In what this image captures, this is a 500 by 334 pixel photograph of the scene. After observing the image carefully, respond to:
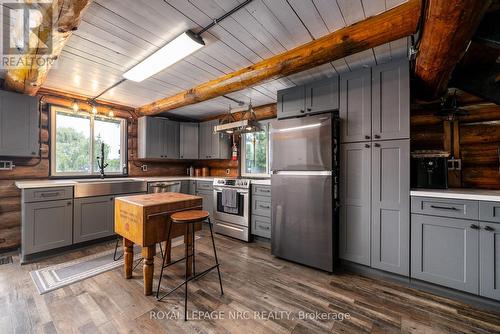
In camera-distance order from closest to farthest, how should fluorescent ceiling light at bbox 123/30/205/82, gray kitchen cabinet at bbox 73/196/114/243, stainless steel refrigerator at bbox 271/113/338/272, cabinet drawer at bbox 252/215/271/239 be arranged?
fluorescent ceiling light at bbox 123/30/205/82, stainless steel refrigerator at bbox 271/113/338/272, gray kitchen cabinet at bbox 73/196/114/243, cabinet drawer at bbox 252/215/271/239

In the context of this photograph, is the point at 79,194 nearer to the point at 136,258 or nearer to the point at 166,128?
the point at 136,258

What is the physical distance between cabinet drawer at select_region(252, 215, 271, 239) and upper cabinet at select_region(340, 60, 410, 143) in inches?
66.4

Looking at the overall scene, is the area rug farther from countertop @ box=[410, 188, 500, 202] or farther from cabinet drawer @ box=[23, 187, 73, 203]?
countertop @ box=[410, 188, 500, 202]

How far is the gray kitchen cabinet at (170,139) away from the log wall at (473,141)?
14.5 feet

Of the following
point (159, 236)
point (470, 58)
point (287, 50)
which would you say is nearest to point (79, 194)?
point (159, 236)

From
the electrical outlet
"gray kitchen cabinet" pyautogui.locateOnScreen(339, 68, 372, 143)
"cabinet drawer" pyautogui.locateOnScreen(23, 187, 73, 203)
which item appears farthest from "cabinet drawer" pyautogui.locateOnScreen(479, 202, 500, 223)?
the electrical outlet

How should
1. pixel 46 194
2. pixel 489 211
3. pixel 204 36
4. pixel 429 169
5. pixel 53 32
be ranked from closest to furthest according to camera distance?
pixel 53 32, pixel 489 211, pixel 204 36, pixel 429 169, pixel 46 194

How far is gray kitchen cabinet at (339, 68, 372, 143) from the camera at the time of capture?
240 cm

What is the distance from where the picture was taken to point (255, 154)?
4496 millimetres

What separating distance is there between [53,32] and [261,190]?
2833 mm

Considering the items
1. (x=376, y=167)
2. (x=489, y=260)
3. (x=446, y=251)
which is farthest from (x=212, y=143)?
(x=489, y=260)

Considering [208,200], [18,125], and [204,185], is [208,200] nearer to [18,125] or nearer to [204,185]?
[204,185]

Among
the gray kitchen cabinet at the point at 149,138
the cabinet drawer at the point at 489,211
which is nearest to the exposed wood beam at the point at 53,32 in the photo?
the gray kitchen cabinet at the point at 149,138

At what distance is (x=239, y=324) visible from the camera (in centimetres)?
166
